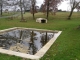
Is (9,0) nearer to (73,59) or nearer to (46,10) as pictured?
(46,10)

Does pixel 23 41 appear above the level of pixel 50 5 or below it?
below

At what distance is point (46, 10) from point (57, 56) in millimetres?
25600

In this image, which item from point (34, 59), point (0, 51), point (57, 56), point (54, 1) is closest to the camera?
point (34, 59)

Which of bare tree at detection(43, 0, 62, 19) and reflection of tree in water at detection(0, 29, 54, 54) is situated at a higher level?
bare tree at detection(43, 0, 62, 19)

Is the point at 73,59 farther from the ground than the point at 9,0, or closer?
closer

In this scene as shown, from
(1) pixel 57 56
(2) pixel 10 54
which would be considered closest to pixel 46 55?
(1) pixel 57 56

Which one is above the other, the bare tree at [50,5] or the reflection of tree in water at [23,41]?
the bare tree at [50,5]

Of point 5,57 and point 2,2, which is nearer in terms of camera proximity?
point 5,57

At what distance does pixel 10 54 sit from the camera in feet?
21.2

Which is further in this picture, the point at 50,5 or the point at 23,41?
the point at 50,5

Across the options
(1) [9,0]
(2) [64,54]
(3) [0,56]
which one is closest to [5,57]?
(3) [0,56]

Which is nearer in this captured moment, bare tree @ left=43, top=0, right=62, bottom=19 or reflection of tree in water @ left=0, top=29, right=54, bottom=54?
reflection of tree in water @ left=0, top=29, right=54, bottom=54

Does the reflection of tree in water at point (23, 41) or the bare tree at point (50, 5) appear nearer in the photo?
the reflection of tree in water at point (23, 41)

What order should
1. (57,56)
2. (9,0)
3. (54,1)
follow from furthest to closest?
(9,0), (54,1), (57,56)
